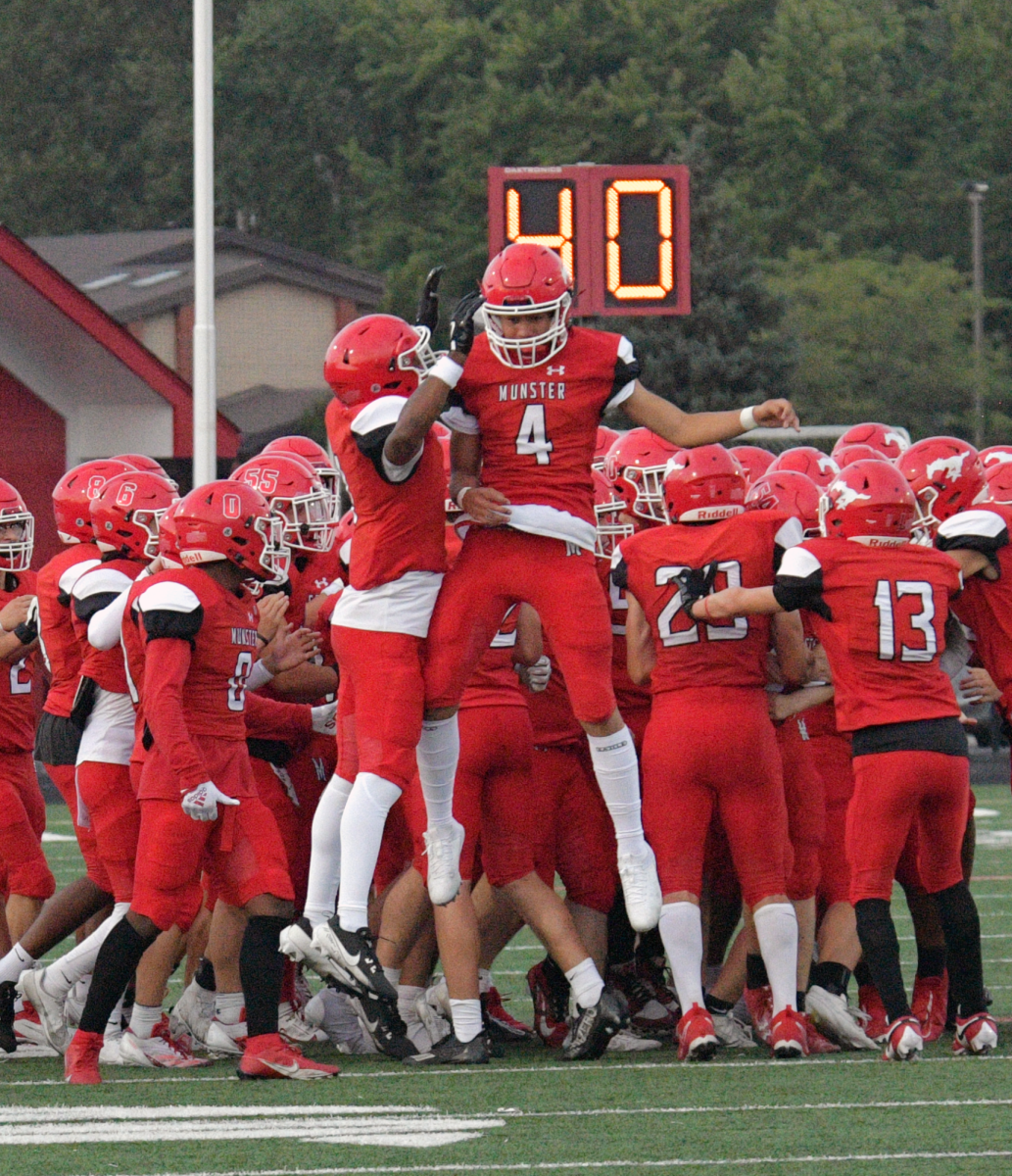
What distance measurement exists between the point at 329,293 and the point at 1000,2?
18278mm

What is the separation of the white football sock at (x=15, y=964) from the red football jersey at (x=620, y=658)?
2.26 meters

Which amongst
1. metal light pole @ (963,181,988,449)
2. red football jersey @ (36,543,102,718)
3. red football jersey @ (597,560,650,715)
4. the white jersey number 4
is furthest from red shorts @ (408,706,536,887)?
metal light pole @ (963,181,988,449)

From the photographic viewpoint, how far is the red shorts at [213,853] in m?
7.26

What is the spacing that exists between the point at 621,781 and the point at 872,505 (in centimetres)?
117

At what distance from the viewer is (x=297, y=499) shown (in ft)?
27.9

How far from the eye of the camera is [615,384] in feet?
23.8

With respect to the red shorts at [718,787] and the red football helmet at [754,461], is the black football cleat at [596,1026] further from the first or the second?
the red football helmet at [754,461]

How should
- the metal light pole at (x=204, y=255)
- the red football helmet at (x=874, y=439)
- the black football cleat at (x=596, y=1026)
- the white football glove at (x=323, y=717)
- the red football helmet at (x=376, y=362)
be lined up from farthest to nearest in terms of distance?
the metal light pole at (x=204, y=255), the red football helmet at (x=874, y=439), the white football glove at (x=323, y=717), the black football cleat at (x=596, y=1026), the red football helmet at (x=376, y=362)

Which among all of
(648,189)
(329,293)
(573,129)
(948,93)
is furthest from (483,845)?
(948,93)

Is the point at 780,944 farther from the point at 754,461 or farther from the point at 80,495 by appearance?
the point at 80,495

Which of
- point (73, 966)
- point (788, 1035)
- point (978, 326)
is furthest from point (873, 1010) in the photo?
point (978, 326)

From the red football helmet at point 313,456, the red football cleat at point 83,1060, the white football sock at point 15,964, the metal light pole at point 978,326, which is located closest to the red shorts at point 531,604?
the red football cleat at point 83,1060

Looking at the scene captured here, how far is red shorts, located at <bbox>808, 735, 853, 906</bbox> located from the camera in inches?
331

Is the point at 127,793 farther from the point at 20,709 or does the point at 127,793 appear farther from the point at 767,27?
the point at 767,27
